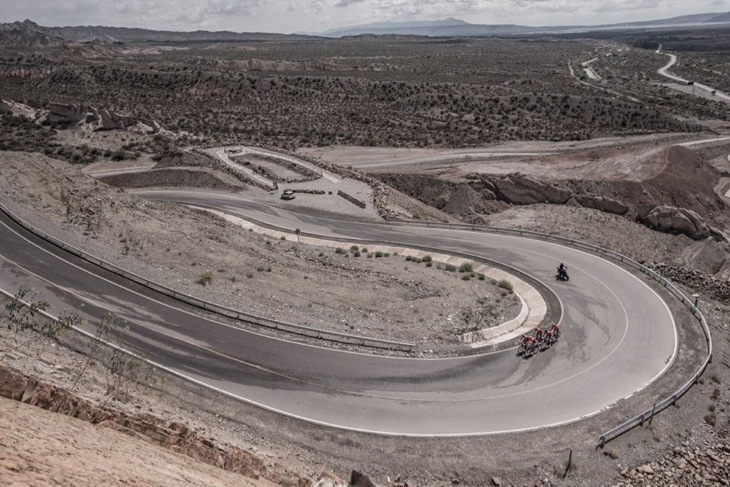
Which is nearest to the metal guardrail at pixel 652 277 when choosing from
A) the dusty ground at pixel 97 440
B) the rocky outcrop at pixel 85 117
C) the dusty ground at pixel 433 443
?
the dusty ground at pixel 433 443

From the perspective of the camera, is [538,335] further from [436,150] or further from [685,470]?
[436,150]

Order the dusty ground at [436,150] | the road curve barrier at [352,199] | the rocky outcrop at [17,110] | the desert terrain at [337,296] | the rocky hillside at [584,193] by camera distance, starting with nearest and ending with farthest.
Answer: the desert terrain at [337,296] < the road curve barrier at [352,199] < the rocky hillside at [584,193] < the dusty ground at [436,150] < the rocky outcrop at [17,110]

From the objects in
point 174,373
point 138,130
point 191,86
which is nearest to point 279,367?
point 174,373

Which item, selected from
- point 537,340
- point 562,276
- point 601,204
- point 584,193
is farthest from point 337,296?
point 584,193

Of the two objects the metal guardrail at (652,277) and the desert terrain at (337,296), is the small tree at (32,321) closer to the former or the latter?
the desert terrain at (337,296)

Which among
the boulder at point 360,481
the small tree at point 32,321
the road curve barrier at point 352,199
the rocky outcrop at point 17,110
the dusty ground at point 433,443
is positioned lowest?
the dusty ground at point 433,443

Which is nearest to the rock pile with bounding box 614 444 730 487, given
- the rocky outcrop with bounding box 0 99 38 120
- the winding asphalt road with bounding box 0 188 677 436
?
the winding asphalt road with bounding box 0 188 677 436
